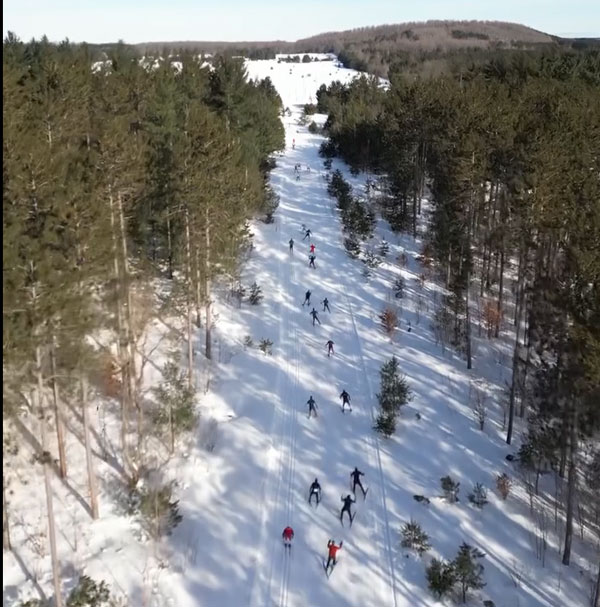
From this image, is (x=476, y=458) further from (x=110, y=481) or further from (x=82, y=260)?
(x=82, y=260)

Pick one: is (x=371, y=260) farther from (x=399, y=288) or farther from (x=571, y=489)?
(x=571, y=489)

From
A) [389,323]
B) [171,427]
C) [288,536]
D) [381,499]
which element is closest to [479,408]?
[389,323]

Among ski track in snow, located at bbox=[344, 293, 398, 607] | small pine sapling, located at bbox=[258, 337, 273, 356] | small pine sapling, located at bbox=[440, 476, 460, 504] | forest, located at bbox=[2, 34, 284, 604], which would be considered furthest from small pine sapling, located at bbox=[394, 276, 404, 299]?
small pine sapling, located at bbox=[440, 476, 460, 504]

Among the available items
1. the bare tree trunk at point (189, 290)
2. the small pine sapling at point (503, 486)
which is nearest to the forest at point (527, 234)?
the small pine sapling at point (503, 486)

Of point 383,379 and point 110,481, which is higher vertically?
point 383,379

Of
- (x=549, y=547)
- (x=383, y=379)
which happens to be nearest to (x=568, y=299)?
(x=549, y=547)

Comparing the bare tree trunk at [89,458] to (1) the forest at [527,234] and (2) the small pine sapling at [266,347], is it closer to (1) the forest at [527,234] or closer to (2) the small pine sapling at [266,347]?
(2) the small pine sapling at [266,347]

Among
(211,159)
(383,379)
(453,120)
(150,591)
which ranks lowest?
(150,591)
